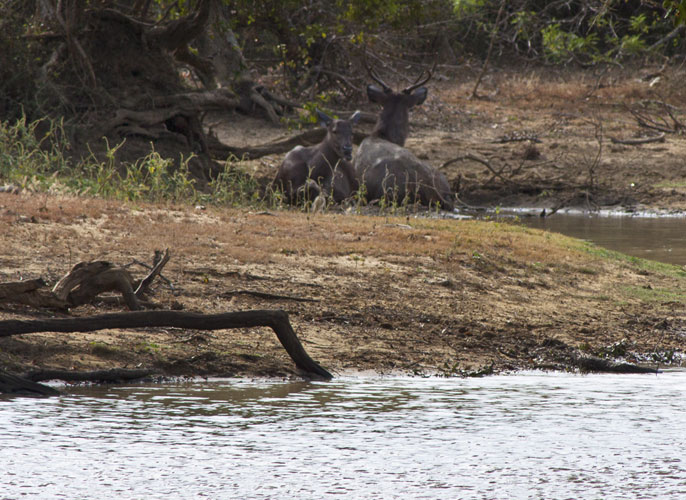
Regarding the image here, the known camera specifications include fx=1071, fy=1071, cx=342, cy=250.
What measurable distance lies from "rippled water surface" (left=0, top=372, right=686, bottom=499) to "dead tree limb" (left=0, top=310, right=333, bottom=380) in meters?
0.23

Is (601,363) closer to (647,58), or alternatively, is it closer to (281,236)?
(281,236)

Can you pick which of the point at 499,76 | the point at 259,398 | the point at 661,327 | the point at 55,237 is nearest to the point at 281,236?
the point at 55,237

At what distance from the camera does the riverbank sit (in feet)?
19.4

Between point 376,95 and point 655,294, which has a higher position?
point 376,95

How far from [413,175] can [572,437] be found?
36.5 feet

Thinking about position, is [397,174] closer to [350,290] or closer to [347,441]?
[350,290]

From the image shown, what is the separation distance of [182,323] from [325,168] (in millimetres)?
9656

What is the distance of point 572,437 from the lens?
181 inches

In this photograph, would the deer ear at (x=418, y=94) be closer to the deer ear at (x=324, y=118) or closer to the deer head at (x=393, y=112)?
the deer head at (x=393, y=112)

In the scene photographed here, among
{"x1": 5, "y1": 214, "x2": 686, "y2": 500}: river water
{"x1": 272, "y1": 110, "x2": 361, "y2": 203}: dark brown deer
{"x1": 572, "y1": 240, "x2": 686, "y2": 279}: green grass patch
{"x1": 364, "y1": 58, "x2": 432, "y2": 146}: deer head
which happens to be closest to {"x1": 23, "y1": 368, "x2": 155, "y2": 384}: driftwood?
{"x1": 5, "y1": 214, "x2": 686, "y2": 500}: river water

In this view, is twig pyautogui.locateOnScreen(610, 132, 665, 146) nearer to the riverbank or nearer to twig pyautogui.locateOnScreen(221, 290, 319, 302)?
the riverbank

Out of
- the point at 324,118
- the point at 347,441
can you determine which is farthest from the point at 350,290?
the point at 324,118

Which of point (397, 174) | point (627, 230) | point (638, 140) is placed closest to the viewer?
point (627, 230)

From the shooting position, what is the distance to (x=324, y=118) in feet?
50.1
